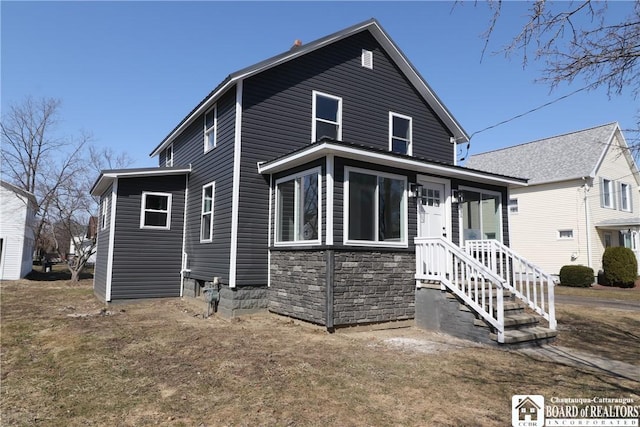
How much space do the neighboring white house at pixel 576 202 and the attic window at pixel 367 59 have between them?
44.9 feet

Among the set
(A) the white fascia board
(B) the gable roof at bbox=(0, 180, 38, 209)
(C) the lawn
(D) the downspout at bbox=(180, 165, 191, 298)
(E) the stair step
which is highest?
(B) the gable roof at bbox=(0, 180, 38, 209)

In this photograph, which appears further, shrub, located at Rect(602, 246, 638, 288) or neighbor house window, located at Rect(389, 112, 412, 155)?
shrub, located at Rect(602, 246, 638, 288)

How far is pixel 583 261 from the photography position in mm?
19531

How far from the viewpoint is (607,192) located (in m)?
21.2

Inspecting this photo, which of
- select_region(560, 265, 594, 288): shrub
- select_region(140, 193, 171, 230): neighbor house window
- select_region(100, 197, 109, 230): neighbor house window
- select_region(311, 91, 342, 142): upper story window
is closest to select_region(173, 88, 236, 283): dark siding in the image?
select_region(140, 193, 171, 230): neighbor house window

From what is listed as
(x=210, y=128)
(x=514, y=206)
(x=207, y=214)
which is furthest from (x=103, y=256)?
(x=514, y=206)

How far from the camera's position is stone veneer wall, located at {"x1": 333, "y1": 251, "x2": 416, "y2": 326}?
26.1ft

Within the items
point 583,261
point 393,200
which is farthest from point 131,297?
point 583,261

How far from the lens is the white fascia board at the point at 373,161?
25.7 ft

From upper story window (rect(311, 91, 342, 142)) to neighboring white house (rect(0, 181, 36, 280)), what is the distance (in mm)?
19735

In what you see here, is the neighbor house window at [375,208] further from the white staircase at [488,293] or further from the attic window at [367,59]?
the attic window at [367,59]

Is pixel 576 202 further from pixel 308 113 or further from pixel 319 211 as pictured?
pixel 319 211

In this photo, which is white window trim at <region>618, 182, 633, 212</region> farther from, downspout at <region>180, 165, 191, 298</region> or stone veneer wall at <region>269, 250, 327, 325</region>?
downspout at <region>180, 165, 191, 298</region>

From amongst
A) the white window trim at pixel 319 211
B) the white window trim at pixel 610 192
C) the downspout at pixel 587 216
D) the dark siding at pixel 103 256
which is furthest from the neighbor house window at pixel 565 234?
the dark siding at pixel 103 256
